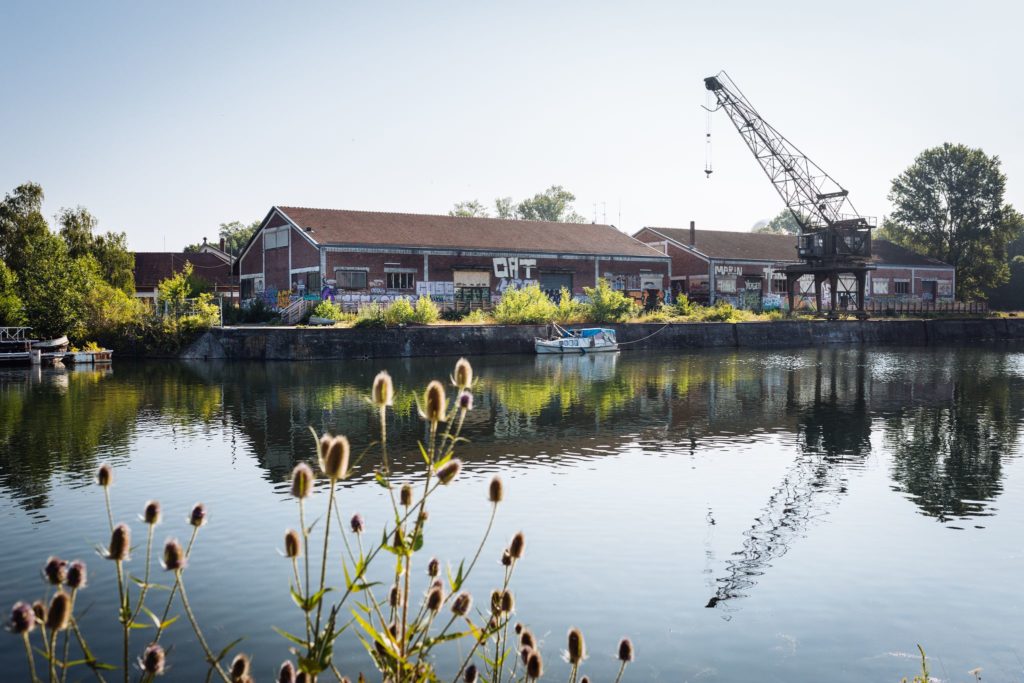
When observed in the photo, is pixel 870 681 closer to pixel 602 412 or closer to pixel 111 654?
pixel 111 654

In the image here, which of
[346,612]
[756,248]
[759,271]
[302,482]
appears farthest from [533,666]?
[756,248]

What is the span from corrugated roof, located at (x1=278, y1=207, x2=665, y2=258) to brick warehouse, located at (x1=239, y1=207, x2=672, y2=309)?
0.20 ft

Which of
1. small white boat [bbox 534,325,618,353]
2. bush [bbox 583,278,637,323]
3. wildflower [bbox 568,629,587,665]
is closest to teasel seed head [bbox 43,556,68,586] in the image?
wildflower [bbox 568,629,587,665]

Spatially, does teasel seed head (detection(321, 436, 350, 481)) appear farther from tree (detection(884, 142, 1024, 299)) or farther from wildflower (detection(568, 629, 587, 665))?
tree (detection(884, 142, 1024, 299))

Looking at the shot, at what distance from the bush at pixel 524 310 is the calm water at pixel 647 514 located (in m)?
18.1

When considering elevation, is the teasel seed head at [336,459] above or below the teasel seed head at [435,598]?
above

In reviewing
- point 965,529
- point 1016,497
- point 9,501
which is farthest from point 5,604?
point 1016,497

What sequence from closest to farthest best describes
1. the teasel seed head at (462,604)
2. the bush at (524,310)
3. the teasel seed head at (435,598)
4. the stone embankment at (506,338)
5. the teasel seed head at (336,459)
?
the teasel seed head at (336,459) → the teasel seed head at (435,598) → the teasel seed head at (462,604) → the stone embankment at (506,338) → the bush at (524,310)

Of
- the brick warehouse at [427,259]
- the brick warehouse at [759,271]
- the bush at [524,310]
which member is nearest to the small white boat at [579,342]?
the bush at [524,310]

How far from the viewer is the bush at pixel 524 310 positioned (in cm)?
4109

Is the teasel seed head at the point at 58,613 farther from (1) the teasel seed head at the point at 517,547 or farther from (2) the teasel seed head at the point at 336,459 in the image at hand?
(1) the teasel seed head at the point at 517,547

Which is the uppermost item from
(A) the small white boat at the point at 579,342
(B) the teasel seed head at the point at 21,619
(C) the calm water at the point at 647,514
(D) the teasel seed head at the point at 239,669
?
(B) the teasel seed head at the point at 21,619

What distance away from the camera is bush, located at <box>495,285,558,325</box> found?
41094mm

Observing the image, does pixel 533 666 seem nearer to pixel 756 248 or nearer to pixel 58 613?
pixel 58 613
